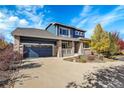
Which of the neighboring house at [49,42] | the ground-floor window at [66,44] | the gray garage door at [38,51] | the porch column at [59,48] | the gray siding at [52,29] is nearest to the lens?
the neighboring house at [49,42]

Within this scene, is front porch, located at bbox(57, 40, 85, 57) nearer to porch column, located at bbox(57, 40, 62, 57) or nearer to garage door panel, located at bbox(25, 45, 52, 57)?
porch column, located at bbox(57, 40, 62, 57)

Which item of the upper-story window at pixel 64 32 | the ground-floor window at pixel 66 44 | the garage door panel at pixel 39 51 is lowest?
the garage door panel at pixel 39 51

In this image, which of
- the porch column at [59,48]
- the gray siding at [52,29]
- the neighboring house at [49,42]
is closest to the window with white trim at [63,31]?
the neighboring house at [49,42]

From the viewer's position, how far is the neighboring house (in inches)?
559

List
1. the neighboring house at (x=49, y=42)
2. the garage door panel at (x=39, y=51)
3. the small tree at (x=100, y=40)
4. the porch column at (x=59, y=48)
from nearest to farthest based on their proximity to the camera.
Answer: the neighboring house at (x=49, y=42) < the garage door panel at (x=39, y=51) < the small tree at (x=100, y=40) < the porch column at (x=59, y=48)

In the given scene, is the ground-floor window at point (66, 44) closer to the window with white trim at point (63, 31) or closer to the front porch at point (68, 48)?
the front porch at point (68, 48)

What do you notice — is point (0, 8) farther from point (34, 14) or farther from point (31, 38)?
point (31, 38)

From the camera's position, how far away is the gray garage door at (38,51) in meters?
15.3

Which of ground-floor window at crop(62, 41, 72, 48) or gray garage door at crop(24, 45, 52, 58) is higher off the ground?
ground-floor window at crop(62, 41, 72, 48)

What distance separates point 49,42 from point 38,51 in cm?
194

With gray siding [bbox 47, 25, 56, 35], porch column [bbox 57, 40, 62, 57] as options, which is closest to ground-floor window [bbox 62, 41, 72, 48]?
porch column [bbox 57, 40, 62, 57]

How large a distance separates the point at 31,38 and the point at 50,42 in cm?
295

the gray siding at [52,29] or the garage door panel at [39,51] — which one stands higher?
the gray siding at [52,29]
